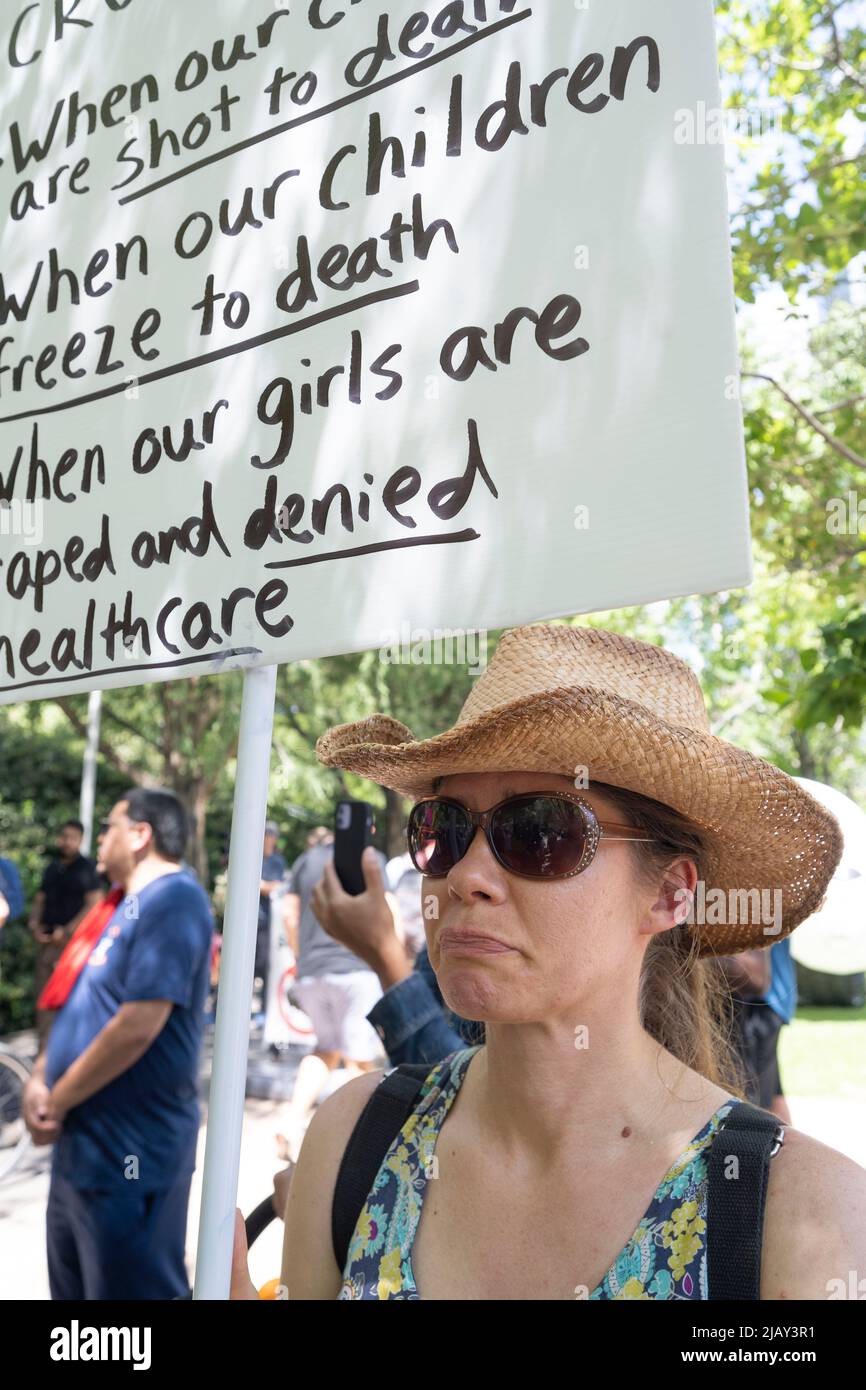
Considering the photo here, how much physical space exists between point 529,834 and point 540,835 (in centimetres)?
1

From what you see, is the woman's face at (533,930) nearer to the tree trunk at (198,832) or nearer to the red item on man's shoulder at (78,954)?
the red item on man's shoulder at (78,954)

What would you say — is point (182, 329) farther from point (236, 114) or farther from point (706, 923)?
point (706, 923)

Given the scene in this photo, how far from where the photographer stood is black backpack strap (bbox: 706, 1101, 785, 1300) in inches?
53.8

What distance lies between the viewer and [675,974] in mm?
1885

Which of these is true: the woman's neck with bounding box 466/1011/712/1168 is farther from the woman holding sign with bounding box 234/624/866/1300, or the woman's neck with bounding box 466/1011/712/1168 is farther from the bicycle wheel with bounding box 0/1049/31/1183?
the bicycle wheel with bounding box 0/1049/31/1183

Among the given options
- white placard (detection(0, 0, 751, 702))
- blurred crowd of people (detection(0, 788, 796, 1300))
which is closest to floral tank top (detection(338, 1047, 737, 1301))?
white placard (detection(0, 0, 751, 702))

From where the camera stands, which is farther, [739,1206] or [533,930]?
[533,930]

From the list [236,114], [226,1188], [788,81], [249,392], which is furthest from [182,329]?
[788,81]

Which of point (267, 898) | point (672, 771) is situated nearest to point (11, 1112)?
point (267, 898)

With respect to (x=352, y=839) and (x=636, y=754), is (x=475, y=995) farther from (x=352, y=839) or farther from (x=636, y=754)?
(x=352, y=839)

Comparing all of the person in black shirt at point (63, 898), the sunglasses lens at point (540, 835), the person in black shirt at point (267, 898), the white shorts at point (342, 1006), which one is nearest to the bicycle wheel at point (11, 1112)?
the white shorts at point (342, 1006)

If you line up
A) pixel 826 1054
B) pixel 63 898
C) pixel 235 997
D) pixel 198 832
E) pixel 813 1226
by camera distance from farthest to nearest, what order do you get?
1. pixel 198 832
2. pixel 826 1054
3. pixel 63 898
4. pixel 235 997
5. pixel 813 1226

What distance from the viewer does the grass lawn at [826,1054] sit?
10.2 metres
